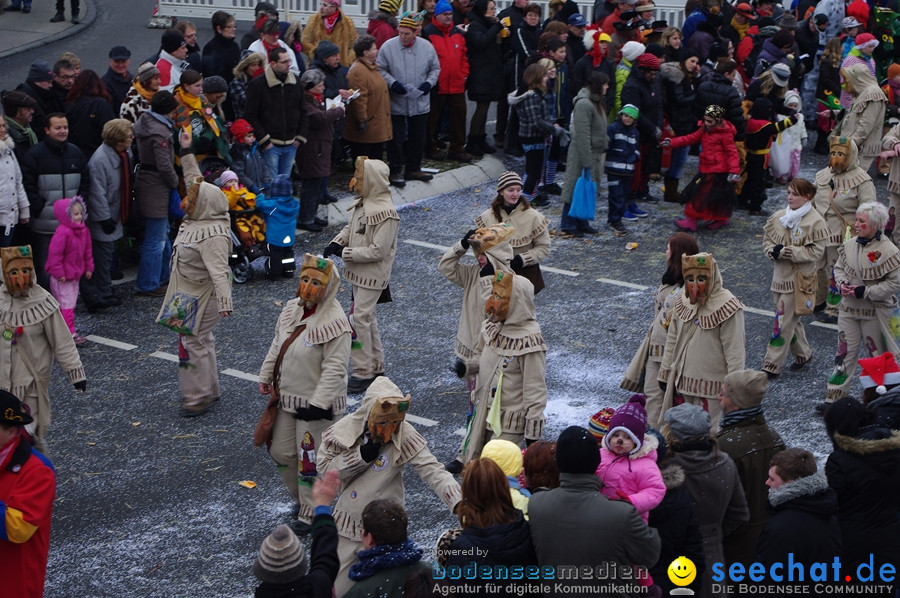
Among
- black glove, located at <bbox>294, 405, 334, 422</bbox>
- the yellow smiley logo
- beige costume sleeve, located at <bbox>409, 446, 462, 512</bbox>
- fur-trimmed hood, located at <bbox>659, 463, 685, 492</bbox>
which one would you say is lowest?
black glove, located at <bbox>294, 405, 334, 422</bbox>

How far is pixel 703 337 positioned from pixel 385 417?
2.89 meters

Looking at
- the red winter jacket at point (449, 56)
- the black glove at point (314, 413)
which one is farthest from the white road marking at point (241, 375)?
the red winter jacket at point (449, 56)

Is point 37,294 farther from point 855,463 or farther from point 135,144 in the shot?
point 855,463

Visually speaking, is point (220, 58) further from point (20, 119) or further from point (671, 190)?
point (671, 190)

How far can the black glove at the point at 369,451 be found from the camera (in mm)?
6773

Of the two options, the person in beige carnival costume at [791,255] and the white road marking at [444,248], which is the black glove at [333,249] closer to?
the white road marking at [444,248]

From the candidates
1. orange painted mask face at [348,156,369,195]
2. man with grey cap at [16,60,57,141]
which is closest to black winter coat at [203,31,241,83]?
man with grey cap at [16,60,57,141]

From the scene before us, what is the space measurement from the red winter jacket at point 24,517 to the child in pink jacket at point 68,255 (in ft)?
15.8

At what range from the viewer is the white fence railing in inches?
833

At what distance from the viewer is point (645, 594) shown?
5922 millimetres

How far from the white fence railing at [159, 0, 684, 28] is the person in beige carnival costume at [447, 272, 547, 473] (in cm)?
1356

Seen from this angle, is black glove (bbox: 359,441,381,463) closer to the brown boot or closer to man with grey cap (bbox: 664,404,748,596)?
man with grey cap (bbox: 664,404,748,596)

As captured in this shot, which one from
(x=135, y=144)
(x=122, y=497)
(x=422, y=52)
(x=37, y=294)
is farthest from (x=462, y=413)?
(x=422, y=52)

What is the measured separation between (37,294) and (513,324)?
3405mm
